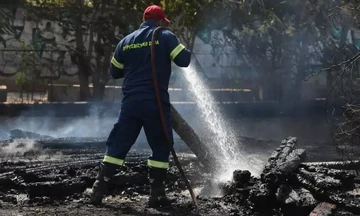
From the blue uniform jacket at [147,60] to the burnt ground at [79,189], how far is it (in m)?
1.08

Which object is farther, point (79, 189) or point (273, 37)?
point (273, 37)

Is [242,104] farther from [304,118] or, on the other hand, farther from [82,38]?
[82,38]

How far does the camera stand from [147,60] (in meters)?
5.74

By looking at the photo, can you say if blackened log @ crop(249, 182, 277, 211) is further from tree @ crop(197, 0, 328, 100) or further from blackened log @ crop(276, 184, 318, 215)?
tree @ crop(197, 0, 328, 100)

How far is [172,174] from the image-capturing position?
6.91m

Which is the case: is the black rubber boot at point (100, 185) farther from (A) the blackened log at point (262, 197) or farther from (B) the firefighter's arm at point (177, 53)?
(A) the blackened log at point (262, 197)

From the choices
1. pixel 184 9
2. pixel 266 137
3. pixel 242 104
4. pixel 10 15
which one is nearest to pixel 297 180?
pixel 266 137

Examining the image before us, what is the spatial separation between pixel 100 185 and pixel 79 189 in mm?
471

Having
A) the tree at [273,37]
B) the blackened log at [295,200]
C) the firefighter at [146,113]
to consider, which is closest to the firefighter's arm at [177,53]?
the firefighter at [146,113]

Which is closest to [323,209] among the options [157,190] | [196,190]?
[157,190]

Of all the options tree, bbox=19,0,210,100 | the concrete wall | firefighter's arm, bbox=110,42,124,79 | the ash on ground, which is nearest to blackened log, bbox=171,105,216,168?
the ash on ground

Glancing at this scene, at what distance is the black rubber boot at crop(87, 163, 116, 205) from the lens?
5.73 metres

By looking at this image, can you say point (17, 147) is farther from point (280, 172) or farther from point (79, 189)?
point (280, 172)

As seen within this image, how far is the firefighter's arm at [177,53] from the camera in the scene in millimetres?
5590
